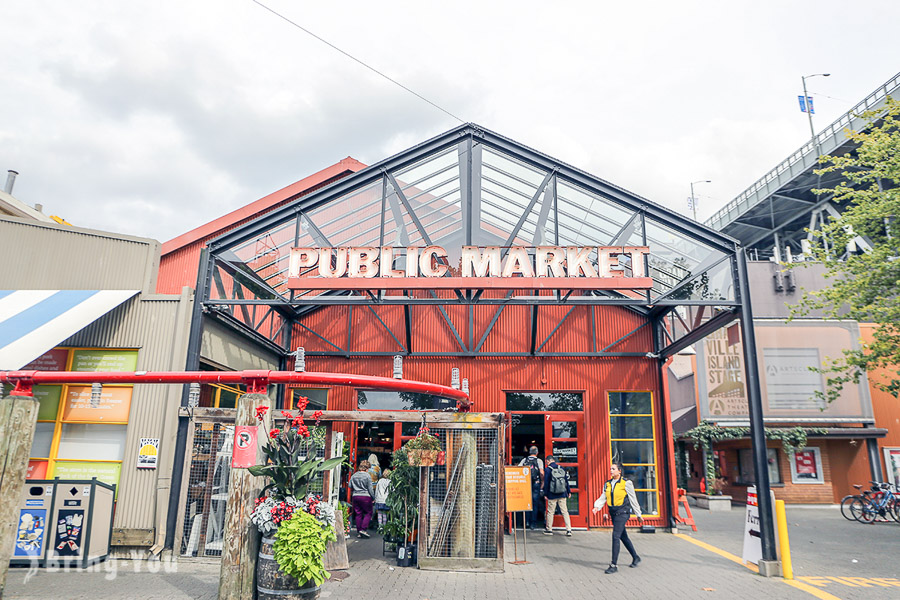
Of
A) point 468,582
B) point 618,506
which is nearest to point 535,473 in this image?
point 618,506

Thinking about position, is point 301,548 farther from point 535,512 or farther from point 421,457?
point 535,512

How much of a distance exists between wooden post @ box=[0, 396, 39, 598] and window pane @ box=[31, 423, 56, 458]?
4040 millimetres

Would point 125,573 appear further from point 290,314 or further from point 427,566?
point 290,314

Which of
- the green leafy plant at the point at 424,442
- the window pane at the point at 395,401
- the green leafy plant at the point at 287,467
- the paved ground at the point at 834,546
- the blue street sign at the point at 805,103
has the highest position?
the blue street sign at the point at 805,103

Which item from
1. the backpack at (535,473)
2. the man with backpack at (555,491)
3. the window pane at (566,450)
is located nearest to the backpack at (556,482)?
the man with backpack at (555,491)

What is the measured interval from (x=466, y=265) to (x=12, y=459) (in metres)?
7.56

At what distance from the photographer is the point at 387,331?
16.1m

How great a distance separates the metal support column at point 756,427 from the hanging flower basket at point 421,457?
18.0ft

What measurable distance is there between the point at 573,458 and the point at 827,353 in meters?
13.3

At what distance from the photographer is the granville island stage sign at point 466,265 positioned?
35.9 feet

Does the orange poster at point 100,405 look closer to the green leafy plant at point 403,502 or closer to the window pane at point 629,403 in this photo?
the green leafy plant at point 403,502

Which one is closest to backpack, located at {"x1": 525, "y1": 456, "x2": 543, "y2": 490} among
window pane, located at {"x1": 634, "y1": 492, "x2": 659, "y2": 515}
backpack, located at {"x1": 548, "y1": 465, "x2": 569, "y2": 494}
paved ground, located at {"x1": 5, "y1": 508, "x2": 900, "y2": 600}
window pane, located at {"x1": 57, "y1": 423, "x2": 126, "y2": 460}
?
backpack, located at {"x1": 548, "y1": 465, "x2": 569, "y2": 494}

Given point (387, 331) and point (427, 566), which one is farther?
point (387, 331)

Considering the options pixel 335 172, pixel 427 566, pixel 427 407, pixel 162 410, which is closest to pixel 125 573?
pixel 162 410
